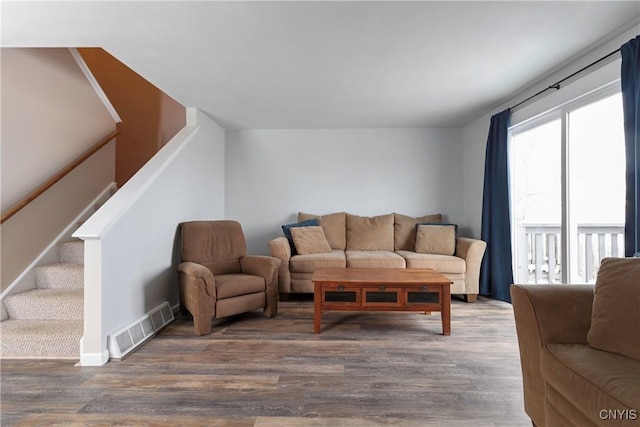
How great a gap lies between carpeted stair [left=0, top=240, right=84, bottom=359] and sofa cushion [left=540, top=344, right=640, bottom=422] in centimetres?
295

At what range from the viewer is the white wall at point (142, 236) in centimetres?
207

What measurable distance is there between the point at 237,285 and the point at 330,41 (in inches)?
86.2

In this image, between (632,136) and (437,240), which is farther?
(437,240)

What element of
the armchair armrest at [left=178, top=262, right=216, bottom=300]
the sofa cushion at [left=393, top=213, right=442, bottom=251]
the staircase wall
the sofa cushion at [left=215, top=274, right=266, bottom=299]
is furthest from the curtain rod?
the staircase wall

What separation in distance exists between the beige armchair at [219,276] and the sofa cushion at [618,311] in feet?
7.84

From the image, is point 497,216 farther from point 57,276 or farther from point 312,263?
point 57,276

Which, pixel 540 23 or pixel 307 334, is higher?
pixel 540 23

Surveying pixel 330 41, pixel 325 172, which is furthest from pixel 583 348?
pixel 325 172

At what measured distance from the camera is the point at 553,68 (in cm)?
269

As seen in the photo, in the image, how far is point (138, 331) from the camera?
2398mm

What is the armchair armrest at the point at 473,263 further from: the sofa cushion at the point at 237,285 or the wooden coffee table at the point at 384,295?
the sofa cushion at the point at 237,285

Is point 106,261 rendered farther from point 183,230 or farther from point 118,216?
point 183,230

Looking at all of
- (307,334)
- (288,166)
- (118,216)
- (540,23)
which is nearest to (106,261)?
(118,216)

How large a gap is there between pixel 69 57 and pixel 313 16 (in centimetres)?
300
